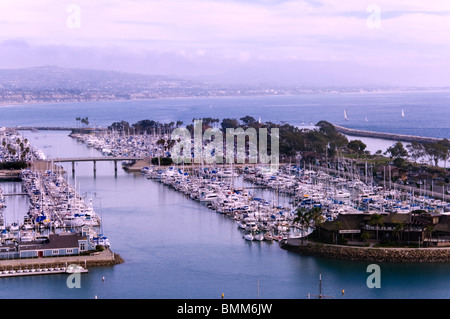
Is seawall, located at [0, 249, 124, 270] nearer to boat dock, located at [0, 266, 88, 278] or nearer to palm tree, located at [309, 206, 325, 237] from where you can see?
boat dock, located at [0, 266, 88, 278]

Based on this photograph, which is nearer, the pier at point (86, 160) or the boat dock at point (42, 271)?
the boat dock at point (42, 271)

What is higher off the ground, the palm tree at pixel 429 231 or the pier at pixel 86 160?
the pier at pixel 86 160

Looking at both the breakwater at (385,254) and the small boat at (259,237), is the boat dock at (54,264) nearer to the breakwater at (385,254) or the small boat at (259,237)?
the small boat at (259,237)

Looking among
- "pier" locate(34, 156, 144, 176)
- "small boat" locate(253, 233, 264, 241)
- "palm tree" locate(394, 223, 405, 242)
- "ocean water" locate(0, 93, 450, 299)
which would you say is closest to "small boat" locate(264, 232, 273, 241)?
"small boat" locate(253, 233, 264, 241)

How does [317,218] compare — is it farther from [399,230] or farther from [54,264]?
[54,264]

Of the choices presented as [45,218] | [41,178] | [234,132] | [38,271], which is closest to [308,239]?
[38,271]

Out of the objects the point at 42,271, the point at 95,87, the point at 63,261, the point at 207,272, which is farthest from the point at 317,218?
the point at 95,87

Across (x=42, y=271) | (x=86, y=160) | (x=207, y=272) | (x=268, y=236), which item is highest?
(x=86, y=160)

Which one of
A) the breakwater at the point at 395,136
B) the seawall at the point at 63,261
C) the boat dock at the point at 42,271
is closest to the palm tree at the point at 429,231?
the seawall at the point at 63,261
